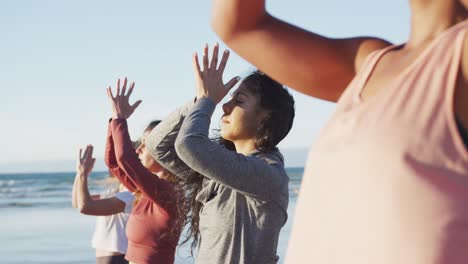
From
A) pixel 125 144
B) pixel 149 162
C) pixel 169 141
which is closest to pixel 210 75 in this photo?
pixel 169 141

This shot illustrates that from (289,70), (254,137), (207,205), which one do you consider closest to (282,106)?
(254,137)

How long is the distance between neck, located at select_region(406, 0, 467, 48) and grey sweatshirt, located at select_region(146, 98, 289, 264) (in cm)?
248

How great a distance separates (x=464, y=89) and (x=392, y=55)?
181mm

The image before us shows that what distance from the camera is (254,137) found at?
4273 millimetres

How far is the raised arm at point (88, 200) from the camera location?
22.4ft

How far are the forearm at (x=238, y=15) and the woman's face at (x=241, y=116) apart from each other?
2676 millimetres

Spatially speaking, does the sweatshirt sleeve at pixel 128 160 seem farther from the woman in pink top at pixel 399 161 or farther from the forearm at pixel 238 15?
the woman in pink top at pixel 399 161

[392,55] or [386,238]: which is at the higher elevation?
[392,55]

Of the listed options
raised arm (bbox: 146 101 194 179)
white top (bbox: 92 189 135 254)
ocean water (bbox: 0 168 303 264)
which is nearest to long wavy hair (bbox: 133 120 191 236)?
raised arm (bbox: 146 101 194 179)

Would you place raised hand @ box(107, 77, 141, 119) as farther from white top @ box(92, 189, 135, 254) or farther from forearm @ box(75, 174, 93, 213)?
white top @ box(92, 189, 135, 254)

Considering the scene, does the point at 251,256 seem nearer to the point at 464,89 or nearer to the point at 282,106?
Answer: the point at 282,106

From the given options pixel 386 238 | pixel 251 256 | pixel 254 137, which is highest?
pixel 386 238

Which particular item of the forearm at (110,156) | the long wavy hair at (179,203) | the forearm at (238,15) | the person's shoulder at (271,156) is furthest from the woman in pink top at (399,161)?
the forearm at (110,156)

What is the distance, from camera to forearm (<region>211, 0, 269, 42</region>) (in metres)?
1.48
